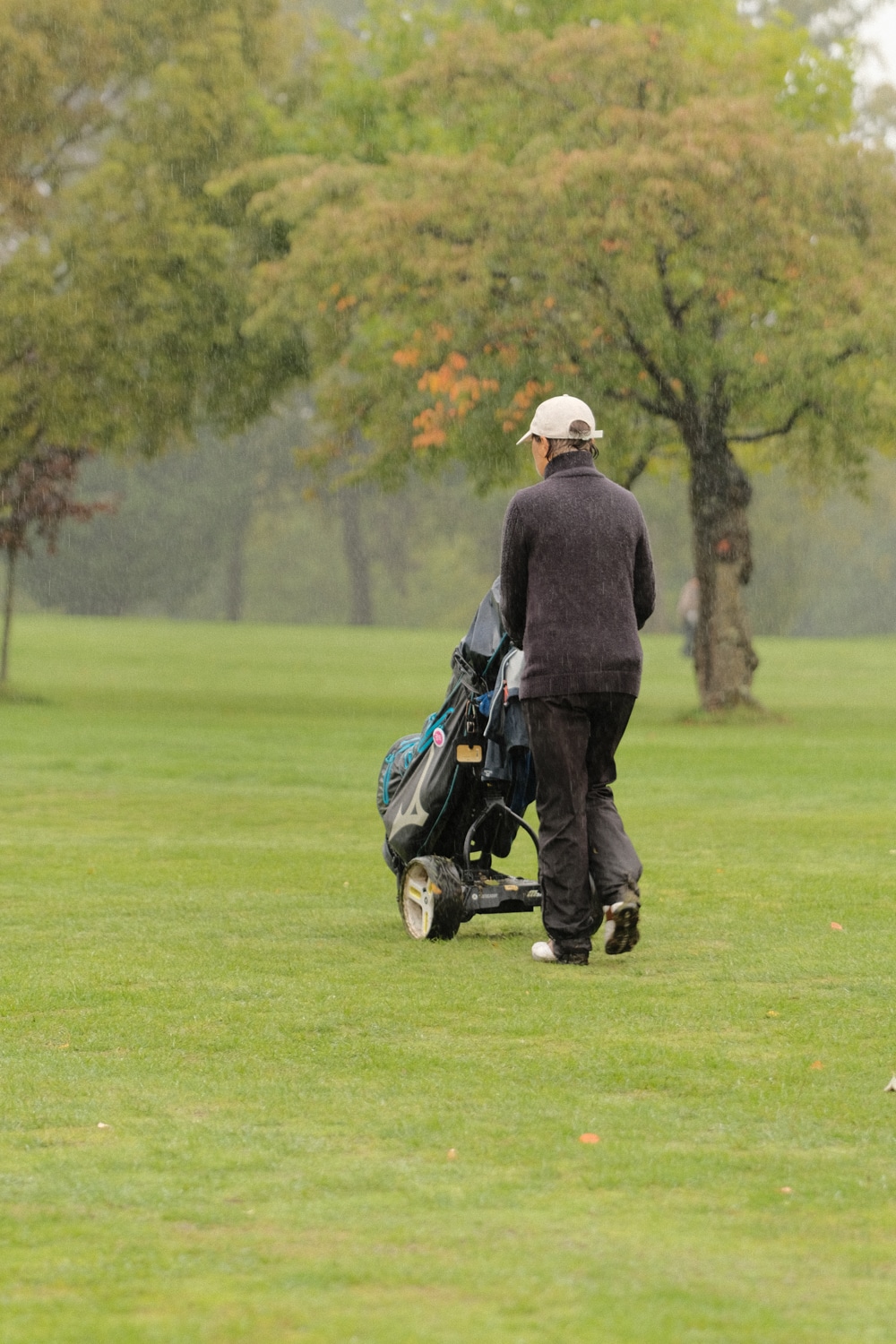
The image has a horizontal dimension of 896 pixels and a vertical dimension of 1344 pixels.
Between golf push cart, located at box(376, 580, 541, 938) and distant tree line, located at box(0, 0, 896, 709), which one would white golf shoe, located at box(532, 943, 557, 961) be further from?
distant tree line, located at box(0, 0, 896, 709)

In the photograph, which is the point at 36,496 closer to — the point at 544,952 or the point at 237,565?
the point at 544,952

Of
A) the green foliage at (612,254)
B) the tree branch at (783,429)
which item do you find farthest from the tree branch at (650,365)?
the tree branch at (783,429)

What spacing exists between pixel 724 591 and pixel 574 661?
1802cm

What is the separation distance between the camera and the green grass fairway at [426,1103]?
147 inches

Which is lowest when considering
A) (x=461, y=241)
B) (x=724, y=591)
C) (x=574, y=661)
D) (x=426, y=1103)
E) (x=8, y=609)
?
(x=8, y=609)

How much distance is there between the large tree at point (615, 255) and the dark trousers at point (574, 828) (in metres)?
14.6

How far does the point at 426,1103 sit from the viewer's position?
530cm

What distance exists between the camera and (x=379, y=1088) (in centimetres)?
547

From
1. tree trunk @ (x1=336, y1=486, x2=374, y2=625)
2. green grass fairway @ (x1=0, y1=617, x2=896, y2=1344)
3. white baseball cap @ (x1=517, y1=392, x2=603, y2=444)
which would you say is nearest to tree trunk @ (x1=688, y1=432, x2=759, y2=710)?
green grass fairway @ (x1=0, y1=617, x2=896, y2=1344)

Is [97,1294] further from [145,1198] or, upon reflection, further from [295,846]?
[295,846]

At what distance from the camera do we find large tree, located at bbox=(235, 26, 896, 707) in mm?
21625

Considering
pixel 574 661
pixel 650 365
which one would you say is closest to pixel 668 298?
pixel 650 365

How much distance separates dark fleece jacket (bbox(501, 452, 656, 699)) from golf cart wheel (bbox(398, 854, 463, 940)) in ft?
2.96

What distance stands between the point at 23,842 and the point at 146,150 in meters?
17.1
